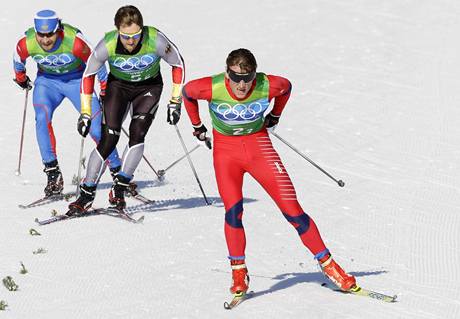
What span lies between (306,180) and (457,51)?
28.1 feet

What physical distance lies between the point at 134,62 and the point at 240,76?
2.71m

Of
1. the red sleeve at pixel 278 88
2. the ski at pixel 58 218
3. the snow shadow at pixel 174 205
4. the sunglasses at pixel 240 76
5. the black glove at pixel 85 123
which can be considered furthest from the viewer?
the snow shadow at pixel 174 205

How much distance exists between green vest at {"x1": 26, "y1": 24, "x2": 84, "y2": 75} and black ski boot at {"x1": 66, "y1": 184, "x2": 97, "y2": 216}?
1.40 metres

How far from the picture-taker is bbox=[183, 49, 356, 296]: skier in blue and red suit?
9.26m

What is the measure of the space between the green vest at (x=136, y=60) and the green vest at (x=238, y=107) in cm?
220

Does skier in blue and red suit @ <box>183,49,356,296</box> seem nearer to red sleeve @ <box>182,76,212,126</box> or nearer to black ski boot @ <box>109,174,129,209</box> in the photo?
red sleeve @ <box>182,76,212,126</box>

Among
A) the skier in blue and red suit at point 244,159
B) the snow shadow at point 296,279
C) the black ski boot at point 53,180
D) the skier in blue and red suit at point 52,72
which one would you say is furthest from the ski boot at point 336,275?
the black ski boot at point 53,180

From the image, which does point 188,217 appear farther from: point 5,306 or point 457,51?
point 457,51

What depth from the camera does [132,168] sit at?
11.9 m

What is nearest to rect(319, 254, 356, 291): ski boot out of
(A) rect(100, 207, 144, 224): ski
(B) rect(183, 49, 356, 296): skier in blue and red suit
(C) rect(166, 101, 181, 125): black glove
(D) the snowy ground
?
(B) rect(183, 49, 356, 296): skier in blue and red suit

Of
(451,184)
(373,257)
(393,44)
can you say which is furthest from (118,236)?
(393,44)

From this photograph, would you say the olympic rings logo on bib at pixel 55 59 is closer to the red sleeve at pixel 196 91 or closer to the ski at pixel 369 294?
the red sleeve at pixel 196 91

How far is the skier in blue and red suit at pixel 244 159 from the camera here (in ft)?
30.4

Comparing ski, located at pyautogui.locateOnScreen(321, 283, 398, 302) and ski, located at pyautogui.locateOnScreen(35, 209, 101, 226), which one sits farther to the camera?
ski, located at pyautogui.locateOnScreen(35, 209, 101, 226)
